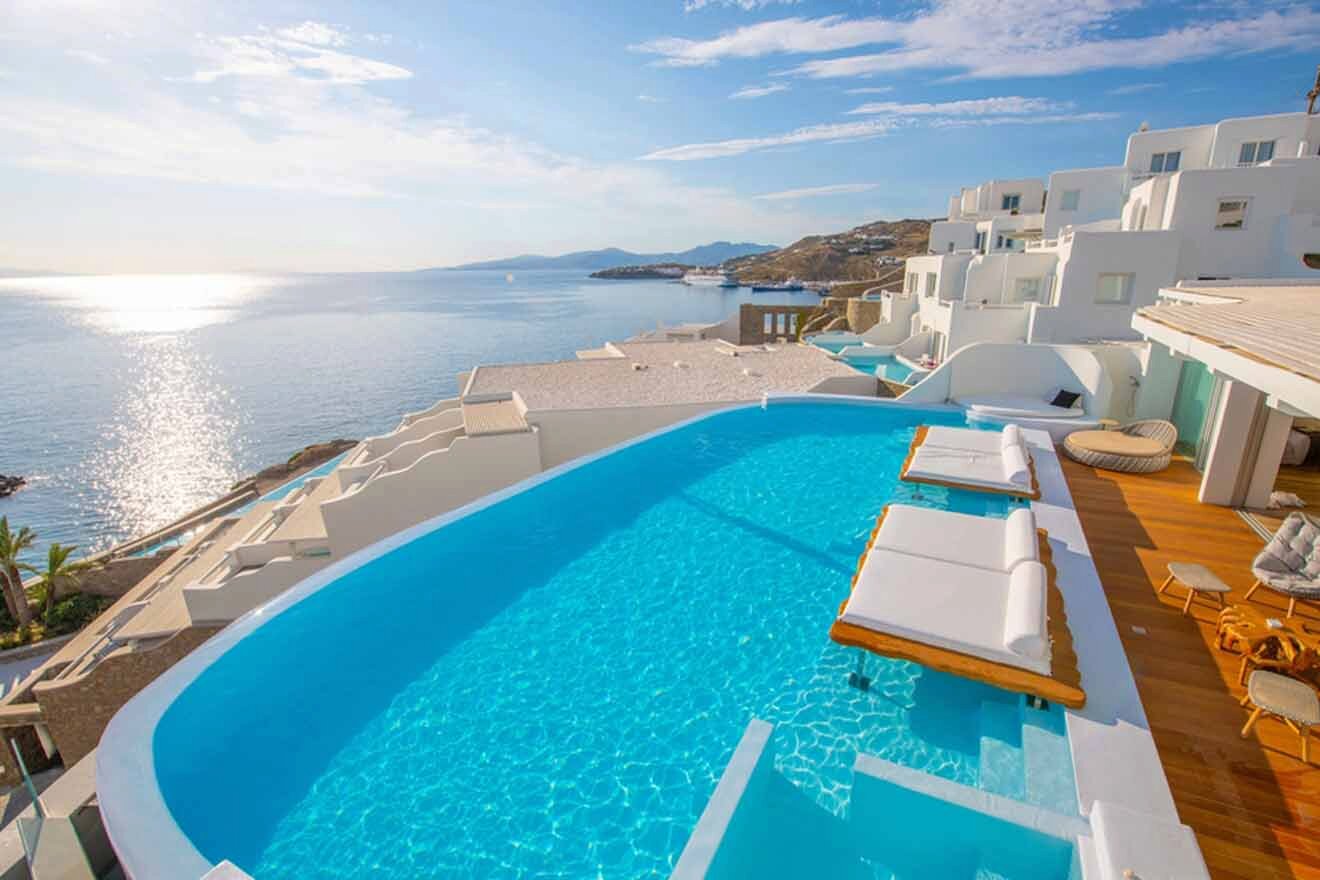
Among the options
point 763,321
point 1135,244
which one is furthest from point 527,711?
point 763,321

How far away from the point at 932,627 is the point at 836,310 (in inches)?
1379

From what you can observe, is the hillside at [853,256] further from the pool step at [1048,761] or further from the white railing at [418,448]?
the pool step at [1048,761]

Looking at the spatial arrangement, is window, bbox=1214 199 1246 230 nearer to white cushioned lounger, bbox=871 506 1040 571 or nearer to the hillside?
white cushioned lounger, bbox=871 506 1040 571

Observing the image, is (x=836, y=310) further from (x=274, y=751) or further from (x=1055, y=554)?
(x=274, y=751)

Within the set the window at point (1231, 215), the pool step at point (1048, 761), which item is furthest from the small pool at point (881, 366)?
the pool step at point (1048, 761)

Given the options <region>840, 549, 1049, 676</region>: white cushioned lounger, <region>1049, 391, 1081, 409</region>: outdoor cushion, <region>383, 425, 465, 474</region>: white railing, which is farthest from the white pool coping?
<region>383, 425, 465, 474</region>: white railing

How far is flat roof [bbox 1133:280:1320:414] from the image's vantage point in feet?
11.6

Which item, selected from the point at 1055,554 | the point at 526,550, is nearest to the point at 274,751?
the point at 526,550

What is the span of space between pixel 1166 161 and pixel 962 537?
106 ft

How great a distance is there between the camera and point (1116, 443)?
811 centimetres

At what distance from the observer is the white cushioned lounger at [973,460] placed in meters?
7.06

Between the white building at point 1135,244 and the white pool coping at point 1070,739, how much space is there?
1282 centimetres

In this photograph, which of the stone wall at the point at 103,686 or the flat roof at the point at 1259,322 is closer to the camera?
the flat roof at the point at 1259,322

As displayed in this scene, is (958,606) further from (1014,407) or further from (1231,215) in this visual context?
(1231,215)
